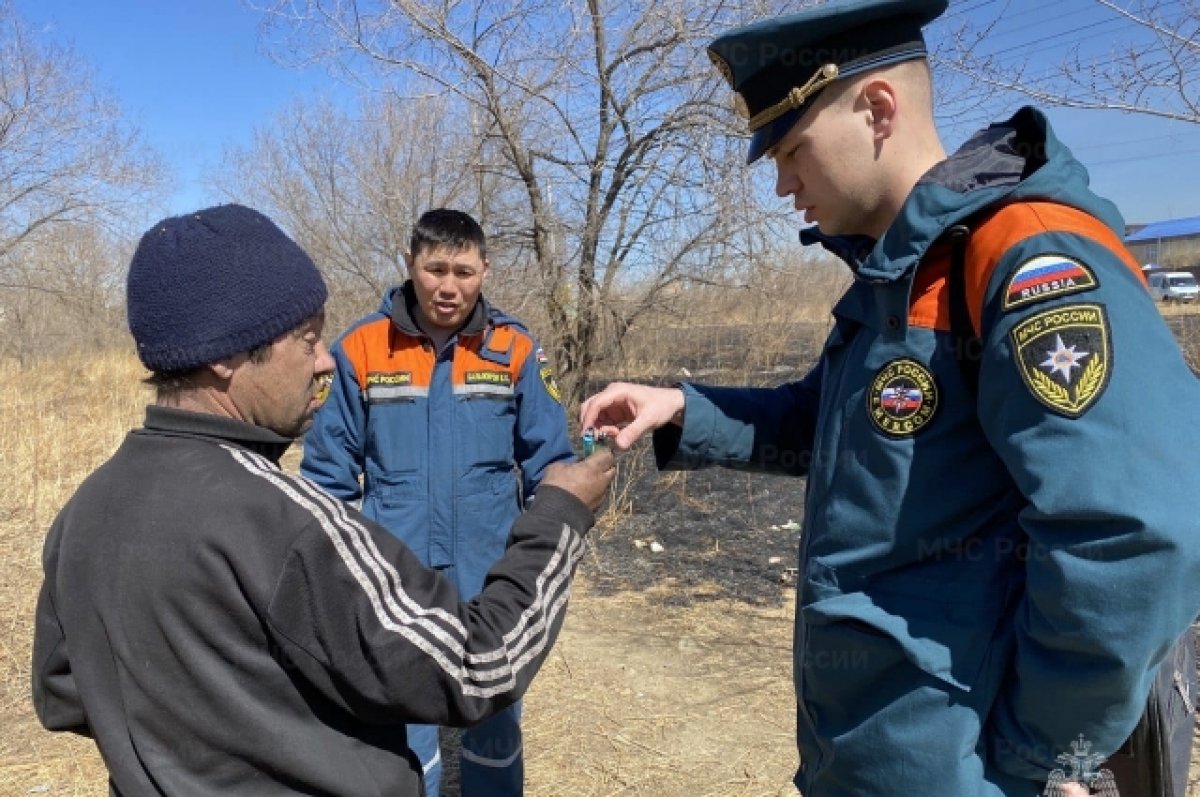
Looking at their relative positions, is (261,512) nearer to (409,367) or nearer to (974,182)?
(974,182)

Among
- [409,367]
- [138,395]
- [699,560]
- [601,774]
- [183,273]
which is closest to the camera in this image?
[183,273]

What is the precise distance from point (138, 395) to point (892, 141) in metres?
14.2

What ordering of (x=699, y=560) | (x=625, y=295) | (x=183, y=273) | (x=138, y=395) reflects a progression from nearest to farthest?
(x=183, y=273) → (x=699, y=560) → (x=625, y=295) → (x=138, y=395)

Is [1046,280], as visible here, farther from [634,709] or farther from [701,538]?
[701,538]

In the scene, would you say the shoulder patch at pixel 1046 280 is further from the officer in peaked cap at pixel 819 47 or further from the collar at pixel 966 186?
the officer in peaked cap at pixel 819 47

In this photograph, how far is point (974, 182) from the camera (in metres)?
1.36

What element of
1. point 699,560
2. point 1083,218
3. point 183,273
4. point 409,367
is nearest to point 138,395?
point 699,560

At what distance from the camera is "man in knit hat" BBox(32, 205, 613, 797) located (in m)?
1.29

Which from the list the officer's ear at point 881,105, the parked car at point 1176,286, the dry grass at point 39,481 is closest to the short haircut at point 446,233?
the officer's ear at point 881,105

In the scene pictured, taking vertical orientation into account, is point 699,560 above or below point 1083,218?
below

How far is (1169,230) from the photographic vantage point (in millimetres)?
63125

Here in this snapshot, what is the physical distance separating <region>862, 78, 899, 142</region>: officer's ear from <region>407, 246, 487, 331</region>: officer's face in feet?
6.89

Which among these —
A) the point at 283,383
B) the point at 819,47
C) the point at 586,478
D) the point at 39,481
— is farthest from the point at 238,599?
the point at 39,481

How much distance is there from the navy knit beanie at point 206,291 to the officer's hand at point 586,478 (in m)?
0.58
